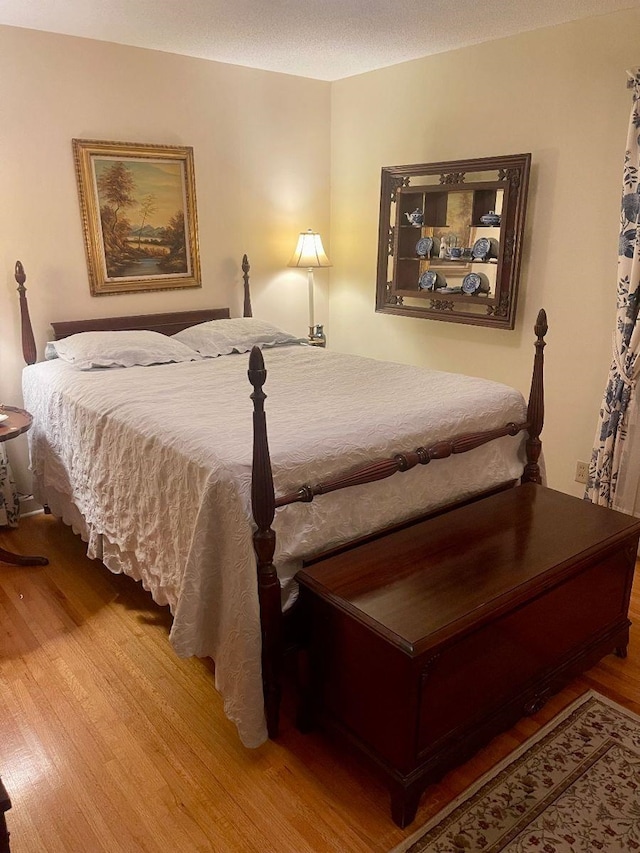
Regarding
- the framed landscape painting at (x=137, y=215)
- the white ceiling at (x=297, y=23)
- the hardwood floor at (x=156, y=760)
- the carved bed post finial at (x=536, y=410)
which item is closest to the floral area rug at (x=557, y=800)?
the hardwood floor at (x=156, y=760)

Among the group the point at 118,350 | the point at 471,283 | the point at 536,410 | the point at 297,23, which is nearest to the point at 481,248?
the point at 471,283

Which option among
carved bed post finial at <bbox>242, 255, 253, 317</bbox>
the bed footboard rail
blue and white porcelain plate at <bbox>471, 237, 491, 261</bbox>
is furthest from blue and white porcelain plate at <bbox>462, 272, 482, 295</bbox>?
the bed footboard rail

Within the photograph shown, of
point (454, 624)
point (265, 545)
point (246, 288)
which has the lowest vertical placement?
point (454, 624)

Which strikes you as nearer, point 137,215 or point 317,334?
point 137,215

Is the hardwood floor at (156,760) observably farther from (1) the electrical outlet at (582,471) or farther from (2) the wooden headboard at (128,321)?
(2) the wooden headboard at (128,321)

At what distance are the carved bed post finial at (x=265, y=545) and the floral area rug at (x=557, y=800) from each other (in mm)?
561

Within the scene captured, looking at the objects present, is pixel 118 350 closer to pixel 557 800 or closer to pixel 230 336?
pixel 230 336

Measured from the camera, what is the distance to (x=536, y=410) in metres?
2.61

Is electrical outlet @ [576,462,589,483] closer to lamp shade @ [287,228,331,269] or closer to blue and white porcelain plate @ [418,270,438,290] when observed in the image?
blue and white porcelain plate @ [418,270,438,290]

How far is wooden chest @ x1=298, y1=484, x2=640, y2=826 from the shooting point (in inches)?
65.3

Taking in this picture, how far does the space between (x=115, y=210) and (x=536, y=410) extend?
2535mm

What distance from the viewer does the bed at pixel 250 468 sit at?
72.7 inches

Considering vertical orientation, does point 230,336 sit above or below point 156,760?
above

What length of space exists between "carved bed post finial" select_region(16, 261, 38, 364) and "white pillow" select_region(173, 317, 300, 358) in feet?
2.55
